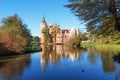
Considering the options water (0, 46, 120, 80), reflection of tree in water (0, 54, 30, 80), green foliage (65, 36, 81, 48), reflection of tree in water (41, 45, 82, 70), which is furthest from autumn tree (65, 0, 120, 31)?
green foliage (65, 36, 81, 48)

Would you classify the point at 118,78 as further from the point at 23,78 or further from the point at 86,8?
the point at 86,8

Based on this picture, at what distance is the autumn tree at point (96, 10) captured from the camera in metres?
9.48

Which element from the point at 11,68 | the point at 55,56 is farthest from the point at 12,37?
the point at 11,68

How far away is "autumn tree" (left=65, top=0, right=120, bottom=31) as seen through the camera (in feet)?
31.1

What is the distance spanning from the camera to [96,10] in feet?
32.0

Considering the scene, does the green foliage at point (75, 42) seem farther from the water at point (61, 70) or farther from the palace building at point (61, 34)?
the water at point (61, 70)

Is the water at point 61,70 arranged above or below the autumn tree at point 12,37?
below

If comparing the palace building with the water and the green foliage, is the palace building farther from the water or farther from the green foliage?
the water

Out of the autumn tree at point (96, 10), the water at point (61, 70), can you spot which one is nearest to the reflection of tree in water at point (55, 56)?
the water at point (61, 70)

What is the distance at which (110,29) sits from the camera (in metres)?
10.8

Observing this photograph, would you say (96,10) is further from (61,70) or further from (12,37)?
(12,37)

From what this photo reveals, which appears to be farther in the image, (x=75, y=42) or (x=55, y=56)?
(x=75, y=42)

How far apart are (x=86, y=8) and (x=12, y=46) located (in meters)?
44.5

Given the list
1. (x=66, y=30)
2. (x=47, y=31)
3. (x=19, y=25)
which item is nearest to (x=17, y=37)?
(x=19, y=25)
